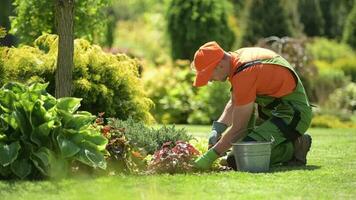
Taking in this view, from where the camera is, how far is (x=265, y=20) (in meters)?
27.9

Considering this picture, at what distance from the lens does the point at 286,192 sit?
583 cm

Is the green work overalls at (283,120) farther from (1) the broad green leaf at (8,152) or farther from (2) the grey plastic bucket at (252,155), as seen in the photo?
(1) the broad green leaf at (8,152)

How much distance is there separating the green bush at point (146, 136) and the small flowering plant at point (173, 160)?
33cm

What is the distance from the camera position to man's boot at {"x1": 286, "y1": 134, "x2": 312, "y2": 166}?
7.47 meters

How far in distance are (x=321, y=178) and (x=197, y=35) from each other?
15.5 metres

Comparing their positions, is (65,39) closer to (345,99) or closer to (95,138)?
(95,138)

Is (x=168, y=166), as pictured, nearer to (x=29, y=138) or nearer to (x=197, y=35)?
(x=29, y=138)

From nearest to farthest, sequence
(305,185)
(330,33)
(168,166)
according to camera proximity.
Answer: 1. (305,185)
2. (168,166)
3. (330,33)

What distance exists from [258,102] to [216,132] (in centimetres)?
52

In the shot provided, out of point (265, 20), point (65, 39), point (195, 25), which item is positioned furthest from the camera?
point (265, 20)

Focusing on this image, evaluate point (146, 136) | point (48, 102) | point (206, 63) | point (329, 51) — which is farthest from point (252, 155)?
point (329, 51)

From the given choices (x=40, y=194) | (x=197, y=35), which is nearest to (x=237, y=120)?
(x=40, y=194)

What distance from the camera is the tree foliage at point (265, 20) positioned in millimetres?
27438

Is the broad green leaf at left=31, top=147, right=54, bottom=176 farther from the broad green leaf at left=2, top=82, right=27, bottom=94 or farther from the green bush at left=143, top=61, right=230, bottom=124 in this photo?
the green bush at left=143, top=61, right=230, bottom=124
